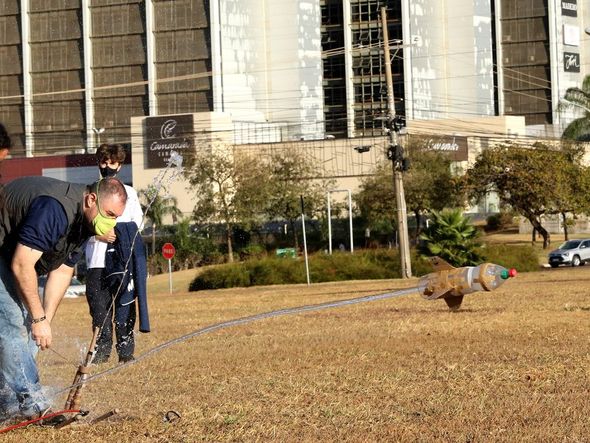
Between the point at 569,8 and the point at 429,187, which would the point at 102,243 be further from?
the point at 569,8

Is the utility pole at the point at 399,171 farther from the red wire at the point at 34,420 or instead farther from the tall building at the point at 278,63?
the tall building at the point at 278,63

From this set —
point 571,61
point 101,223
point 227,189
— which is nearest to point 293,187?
point 227,189

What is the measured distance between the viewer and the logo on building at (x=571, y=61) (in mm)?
103125

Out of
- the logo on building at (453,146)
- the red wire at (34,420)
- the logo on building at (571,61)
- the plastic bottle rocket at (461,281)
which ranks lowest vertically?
the red wire at (34,420)

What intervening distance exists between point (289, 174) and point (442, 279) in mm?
69216

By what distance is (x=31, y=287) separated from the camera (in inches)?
261

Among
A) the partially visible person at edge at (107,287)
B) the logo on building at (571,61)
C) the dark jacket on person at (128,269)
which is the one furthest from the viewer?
the logo on building at (571,61)

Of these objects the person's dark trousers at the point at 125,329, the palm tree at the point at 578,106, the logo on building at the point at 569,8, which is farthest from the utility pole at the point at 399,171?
the logo on building at the point at 569,8

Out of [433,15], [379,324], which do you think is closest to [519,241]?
[433,15]

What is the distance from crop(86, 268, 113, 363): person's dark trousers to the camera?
10.4 meters

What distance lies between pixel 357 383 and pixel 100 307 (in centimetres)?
333

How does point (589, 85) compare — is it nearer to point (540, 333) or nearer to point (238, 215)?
point (238, 215)

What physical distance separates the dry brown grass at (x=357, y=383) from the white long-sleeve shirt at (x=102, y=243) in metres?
0.90

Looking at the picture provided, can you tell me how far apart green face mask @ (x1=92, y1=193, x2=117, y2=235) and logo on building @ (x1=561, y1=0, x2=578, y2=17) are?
99269mm
